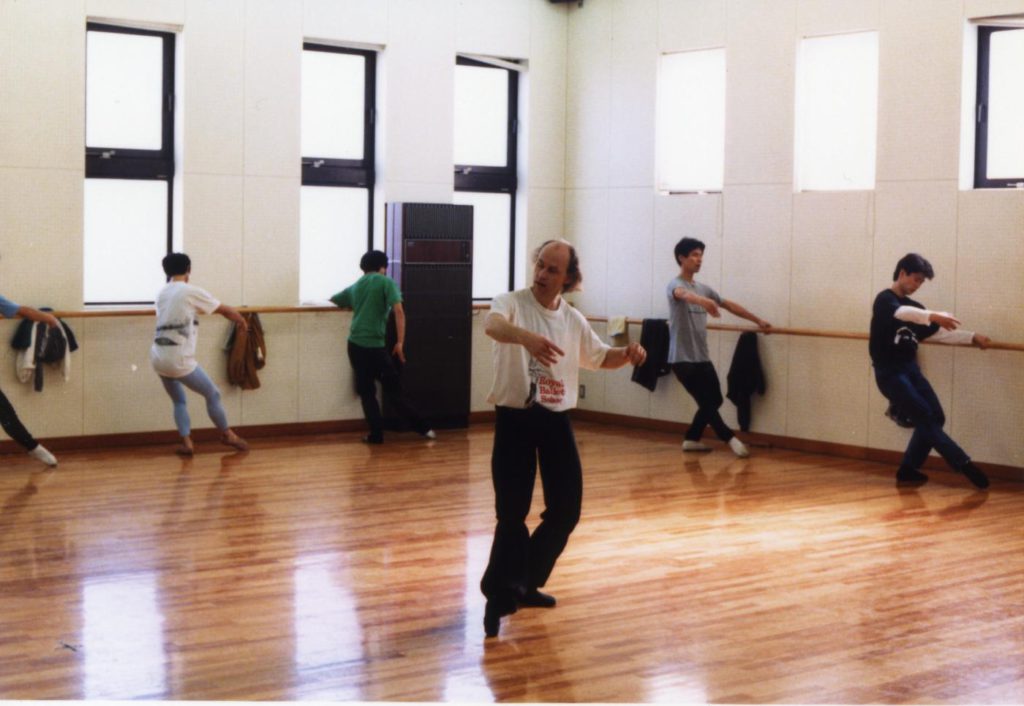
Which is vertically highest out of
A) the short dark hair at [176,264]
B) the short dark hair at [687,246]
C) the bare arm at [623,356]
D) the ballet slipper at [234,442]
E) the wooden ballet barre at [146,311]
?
the short dark hair at [687,246]

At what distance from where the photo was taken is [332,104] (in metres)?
10.8

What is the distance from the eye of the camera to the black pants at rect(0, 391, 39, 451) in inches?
329

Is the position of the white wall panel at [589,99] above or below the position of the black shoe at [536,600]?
Result: above

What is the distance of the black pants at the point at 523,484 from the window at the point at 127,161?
550 centimetres

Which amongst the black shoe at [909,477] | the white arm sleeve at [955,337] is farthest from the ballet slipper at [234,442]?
the white arm sleeve at [955,337]

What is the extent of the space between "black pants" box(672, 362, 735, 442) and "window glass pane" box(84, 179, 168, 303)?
3.80 metres

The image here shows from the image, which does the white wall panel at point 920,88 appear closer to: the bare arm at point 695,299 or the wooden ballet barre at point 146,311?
the bare arm at point 695,299

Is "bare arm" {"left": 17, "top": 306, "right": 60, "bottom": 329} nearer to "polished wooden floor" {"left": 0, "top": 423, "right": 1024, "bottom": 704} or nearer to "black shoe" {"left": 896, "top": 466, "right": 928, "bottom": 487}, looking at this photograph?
"polished wooden floor" {"left": 0, "top": 423, "right": 1024, "bottom": 704}

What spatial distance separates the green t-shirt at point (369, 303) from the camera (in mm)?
10086

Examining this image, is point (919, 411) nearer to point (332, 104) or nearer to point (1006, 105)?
point (1006, 105)

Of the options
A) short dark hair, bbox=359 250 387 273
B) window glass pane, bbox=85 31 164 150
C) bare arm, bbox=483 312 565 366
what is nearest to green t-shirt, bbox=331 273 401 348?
short dark hair, bbox=359 250 387 273

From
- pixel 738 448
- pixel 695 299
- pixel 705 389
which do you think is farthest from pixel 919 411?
pixel 695 299

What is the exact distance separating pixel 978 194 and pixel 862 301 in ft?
3.66

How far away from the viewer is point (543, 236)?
11.9m
